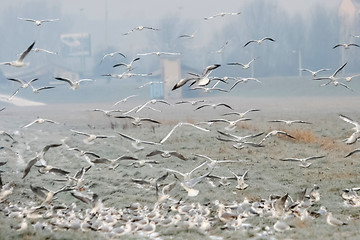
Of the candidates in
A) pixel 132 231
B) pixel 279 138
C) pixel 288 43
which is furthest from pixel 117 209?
pixel 288 43

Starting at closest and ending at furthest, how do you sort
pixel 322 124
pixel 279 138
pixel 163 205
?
pixel 163 205, pixel 279 138, pixel 322 124

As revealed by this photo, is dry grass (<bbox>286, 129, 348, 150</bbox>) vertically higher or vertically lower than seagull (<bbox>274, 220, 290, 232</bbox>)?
lower

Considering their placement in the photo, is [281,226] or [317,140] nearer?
[281,226]

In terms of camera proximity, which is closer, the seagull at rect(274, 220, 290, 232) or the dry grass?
the seagull at rect(274, 220, 290, 232)

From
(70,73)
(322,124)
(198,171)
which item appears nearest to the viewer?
(198,171)

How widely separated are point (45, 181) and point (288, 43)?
26.7 m

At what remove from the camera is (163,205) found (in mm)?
8836

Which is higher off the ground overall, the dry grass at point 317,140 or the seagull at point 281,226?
the seagull at point 281,226

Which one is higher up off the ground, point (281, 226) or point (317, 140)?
point (281, 226)

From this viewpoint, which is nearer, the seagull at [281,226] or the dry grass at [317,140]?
the seagull at [281,226]

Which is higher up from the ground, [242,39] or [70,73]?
[242,39]

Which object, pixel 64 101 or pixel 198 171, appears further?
pixel 64 101

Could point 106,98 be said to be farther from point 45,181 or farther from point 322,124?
point 45,181

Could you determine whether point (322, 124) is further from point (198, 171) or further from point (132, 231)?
point (132, 231)
